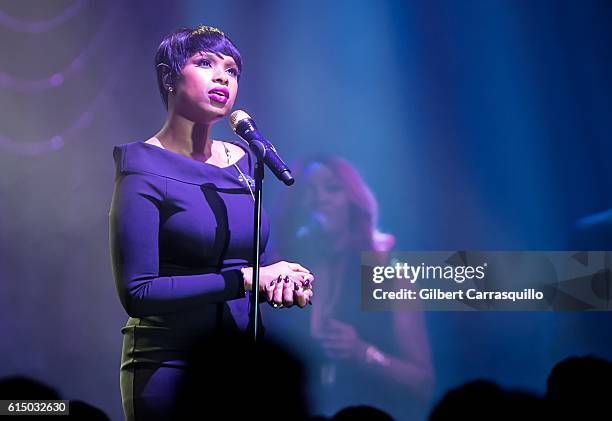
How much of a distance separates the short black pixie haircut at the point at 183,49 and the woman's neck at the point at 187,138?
0.16 meters

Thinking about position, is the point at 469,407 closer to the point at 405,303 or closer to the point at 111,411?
the point at 405,303

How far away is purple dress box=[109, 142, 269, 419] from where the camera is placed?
282 cm

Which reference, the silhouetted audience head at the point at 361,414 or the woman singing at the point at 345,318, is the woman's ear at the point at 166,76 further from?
the silhouetted audience head at the point at 361,414

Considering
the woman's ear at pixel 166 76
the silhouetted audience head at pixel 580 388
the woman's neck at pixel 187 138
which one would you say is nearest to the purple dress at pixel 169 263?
the woman's neck at pixel 187 138

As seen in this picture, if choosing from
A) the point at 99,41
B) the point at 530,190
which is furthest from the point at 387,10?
the point at 99,41

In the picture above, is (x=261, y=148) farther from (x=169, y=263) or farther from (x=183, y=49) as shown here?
(x=183, y=49)

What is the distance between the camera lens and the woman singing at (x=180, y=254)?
2.83m

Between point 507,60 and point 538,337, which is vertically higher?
point 507,60

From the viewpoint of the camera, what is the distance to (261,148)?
8.14 feet

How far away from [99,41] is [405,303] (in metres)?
1.97

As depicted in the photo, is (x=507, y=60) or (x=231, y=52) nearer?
(x=231, y=52)

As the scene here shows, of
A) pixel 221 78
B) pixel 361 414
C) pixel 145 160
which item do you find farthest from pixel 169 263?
pixel 361 414

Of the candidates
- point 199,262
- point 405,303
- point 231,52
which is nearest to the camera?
point 199,262

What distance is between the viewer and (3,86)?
3.55m
